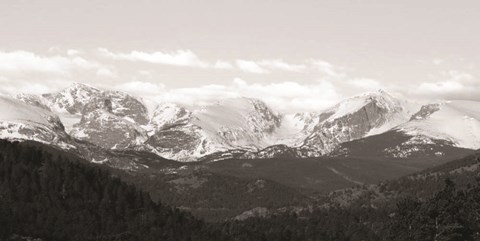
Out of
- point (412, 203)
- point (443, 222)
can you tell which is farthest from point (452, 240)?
point (412, 203)

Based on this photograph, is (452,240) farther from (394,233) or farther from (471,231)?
(394,233)

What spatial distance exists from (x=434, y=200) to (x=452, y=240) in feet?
33.7

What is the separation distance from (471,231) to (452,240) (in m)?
6.31

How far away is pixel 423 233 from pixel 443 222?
14.9 ft

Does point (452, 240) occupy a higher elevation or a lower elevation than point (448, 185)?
lower

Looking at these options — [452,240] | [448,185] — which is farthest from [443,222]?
[448,185]

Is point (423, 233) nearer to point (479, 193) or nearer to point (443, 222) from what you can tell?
point (443, 222)

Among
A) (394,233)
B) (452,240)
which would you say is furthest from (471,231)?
(394,233)

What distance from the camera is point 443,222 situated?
156500 mm

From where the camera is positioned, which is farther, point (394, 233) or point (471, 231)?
point (394, 233)

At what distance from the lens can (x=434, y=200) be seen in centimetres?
16325

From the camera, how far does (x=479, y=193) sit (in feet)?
529

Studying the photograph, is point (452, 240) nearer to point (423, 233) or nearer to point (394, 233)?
point (423, 233)

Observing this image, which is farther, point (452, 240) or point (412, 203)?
point (412, 203)
